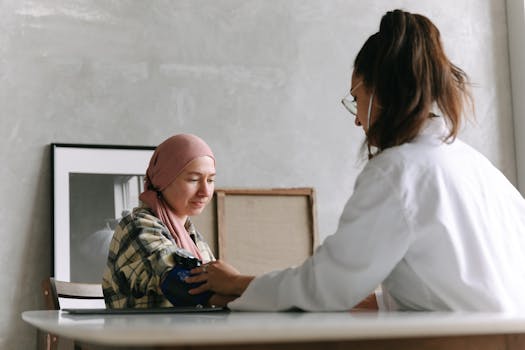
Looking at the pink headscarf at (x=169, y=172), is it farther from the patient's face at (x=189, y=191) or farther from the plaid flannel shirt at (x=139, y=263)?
the plaid flannel shirt at (x=139, y=263)

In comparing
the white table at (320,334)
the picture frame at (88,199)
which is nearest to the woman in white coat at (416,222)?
the white table at (320,334)

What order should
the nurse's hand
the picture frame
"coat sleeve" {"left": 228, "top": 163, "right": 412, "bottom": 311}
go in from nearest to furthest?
"coat sleeve" {"left": 228, "top": 163, "right": 412, "bottom": 311}
the nurse's hand
the picture frame

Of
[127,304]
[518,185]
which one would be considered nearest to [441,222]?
[127,304]

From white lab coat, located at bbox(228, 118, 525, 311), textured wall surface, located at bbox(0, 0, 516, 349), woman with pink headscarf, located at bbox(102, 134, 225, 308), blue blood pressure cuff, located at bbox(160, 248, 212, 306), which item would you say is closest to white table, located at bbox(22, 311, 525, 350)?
white lab coat, located at bbox(228, 118, 525, 311)

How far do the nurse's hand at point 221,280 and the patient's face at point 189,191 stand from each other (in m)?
0.78

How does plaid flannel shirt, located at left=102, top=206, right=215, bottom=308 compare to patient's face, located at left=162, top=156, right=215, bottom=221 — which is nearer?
plaid flannel shirt, located at left=102, top=206, right=215, bottom=308

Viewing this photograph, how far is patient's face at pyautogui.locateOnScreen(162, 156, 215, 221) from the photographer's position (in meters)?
2.91

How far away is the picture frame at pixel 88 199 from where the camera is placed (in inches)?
187

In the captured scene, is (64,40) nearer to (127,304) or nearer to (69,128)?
(69,128)

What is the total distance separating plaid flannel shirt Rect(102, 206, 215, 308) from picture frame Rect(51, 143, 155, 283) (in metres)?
2.17

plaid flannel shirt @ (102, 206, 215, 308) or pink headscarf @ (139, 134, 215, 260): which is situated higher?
pink headscarf @ (139, 134, 215, 260)

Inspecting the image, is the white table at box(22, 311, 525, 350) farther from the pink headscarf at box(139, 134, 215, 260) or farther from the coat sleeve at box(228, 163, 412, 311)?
the pink headscarf at box(139, 134, 215, 260)

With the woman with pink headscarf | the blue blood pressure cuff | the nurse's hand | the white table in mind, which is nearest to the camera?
the white table

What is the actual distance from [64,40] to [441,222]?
3.82m
